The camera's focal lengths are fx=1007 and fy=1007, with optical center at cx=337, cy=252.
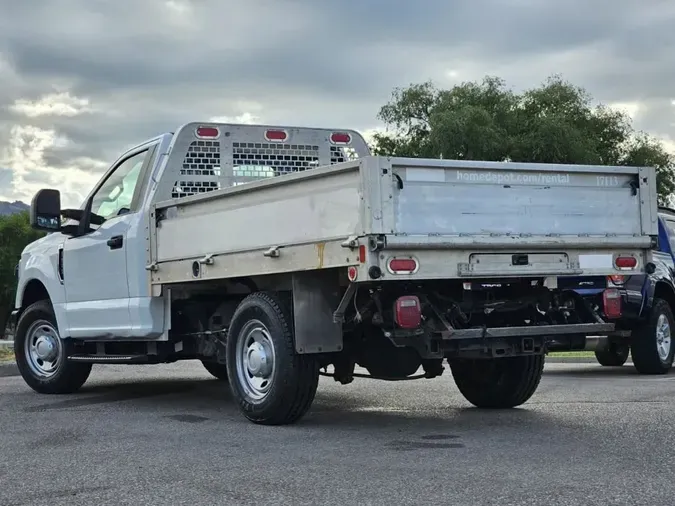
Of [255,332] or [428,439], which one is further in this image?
[255,332]

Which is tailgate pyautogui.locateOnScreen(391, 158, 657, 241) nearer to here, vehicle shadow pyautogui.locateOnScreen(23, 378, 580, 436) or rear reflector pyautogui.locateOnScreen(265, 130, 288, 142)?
vehicle shadow pyautogui.locateOnScreen(23, 378, 580, 436)

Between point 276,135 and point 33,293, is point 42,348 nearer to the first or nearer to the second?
point 33,293

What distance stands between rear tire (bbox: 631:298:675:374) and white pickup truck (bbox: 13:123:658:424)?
4.01m

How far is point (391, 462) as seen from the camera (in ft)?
19.3

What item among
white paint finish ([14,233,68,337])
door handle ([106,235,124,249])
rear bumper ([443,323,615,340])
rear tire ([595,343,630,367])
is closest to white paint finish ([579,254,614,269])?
rear bumper ([443,323,615,340])

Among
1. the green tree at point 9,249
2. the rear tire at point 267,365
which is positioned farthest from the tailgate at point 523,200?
the green tree at point 9,249

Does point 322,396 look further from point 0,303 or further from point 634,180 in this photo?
point 0,303

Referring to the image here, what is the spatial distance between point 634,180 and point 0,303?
55463 millimetres

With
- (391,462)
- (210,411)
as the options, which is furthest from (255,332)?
(391,462)

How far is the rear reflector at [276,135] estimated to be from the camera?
32.1 ft

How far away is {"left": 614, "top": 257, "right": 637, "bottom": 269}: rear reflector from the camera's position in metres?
7.57

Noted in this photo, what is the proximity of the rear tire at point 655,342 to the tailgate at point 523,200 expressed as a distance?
4516 millimetres

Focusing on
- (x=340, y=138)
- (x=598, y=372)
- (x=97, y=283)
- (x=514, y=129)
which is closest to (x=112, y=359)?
(x=97, y=283)

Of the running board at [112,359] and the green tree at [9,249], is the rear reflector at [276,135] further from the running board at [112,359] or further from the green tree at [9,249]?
the green tree at [9,249]
